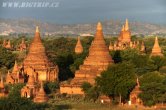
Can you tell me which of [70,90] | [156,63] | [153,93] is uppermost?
[156,63]

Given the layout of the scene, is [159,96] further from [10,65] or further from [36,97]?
[10,65]

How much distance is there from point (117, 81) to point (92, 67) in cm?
691

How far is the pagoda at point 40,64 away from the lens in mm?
60719

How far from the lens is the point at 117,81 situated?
52.9 metres

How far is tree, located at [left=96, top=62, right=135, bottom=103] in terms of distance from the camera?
52656mm

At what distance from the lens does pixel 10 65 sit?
75812 mm

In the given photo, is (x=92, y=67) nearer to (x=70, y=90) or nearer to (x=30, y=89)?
(x=70, y=90)

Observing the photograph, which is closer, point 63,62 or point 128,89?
point 128,89

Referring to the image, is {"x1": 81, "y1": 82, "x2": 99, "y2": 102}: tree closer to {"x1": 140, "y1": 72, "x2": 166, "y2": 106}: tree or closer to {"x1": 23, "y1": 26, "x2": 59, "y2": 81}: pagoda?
{"x1": 140, "y1": 72, "x2": 166, "y2": 106}: tree

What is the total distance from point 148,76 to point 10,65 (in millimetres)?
26621

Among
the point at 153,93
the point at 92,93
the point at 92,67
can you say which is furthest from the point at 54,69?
the point at 153,93

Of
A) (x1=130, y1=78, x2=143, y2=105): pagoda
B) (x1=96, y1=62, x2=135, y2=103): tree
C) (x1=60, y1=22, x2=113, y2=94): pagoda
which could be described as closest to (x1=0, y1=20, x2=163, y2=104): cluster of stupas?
(x1=60, y1=22, x2=113, y2=94): pagoda

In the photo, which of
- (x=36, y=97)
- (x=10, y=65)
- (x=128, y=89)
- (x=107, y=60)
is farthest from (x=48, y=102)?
(x=10, y=65)

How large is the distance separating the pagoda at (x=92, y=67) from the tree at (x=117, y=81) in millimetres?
3829
